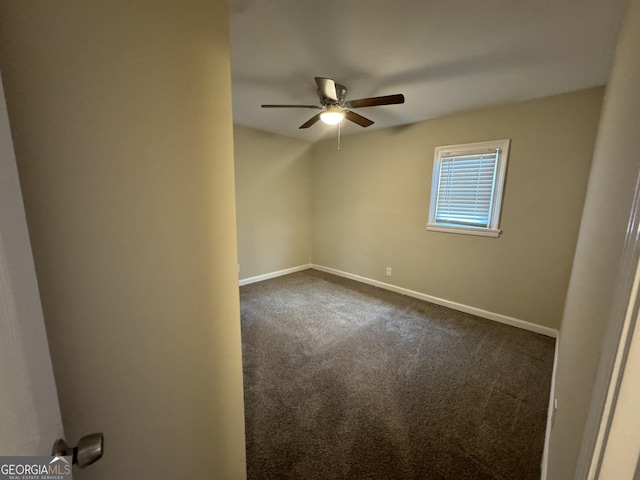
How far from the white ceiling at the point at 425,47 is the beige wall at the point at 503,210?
1.14 feet

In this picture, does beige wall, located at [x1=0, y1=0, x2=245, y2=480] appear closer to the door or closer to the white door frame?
the door

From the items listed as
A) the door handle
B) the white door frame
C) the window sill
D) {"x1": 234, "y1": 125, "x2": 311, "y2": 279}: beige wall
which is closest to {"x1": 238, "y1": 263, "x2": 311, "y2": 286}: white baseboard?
{"x1": 234, "y1": 125, "x2": 311, "y2": 279}: beige wall

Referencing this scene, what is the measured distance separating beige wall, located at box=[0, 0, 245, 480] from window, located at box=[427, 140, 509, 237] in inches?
117

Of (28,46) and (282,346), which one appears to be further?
(282,346)

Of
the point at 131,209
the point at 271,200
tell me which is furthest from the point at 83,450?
the point at 271,200

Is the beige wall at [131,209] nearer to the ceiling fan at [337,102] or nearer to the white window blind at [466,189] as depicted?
the ceiling fan at [337,102]

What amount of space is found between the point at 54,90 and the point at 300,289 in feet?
11.6

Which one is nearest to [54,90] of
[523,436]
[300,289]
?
[523,436]

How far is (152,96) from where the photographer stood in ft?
2.09

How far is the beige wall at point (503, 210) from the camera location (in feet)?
7.80

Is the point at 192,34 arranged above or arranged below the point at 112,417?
above

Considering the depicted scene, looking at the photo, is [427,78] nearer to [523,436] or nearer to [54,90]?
[54,90]

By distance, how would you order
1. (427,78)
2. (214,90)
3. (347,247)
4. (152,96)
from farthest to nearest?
(347,247)
(427,78)
(214,90)
(152,96)

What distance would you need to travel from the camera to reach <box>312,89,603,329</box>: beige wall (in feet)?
7.80
